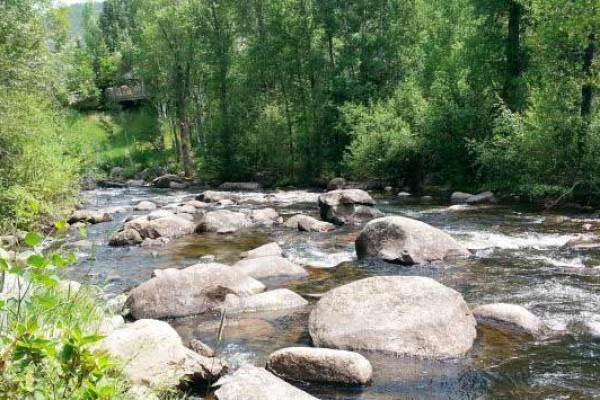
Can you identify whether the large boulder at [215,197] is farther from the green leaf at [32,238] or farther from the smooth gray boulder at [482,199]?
the green leaf at [32,238]

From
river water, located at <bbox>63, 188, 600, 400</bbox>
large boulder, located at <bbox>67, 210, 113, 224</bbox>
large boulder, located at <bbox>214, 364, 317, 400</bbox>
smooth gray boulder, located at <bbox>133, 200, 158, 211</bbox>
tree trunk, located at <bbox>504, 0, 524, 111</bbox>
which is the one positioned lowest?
river water, located at <bbox>63, 188, 600, 400</bbox>

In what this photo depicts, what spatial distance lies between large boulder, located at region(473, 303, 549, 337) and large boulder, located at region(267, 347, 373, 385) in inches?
104

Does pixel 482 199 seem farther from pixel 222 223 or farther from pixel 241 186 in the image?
pixel 241 186

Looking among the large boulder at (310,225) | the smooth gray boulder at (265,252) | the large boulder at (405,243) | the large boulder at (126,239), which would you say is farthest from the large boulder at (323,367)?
the large boulder at (310,225)

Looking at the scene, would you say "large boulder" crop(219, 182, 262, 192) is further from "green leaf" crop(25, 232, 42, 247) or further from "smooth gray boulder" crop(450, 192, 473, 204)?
"green leaf" crop(25, 232, 42, 247)

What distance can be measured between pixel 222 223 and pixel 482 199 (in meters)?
10.4

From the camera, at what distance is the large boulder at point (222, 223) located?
18578 mm

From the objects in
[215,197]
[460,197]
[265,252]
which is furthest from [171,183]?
[265,252]

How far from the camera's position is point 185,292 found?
10.1m

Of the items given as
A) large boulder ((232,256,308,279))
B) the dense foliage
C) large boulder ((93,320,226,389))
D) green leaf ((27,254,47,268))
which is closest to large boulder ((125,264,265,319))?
large boulder ((232,256,308,279))

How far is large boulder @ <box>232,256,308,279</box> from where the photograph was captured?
1212cm

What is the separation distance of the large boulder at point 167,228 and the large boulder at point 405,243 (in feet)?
22.5

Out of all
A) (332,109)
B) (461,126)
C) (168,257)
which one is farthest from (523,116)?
(168,257)

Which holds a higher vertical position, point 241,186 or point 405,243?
point 405,243
